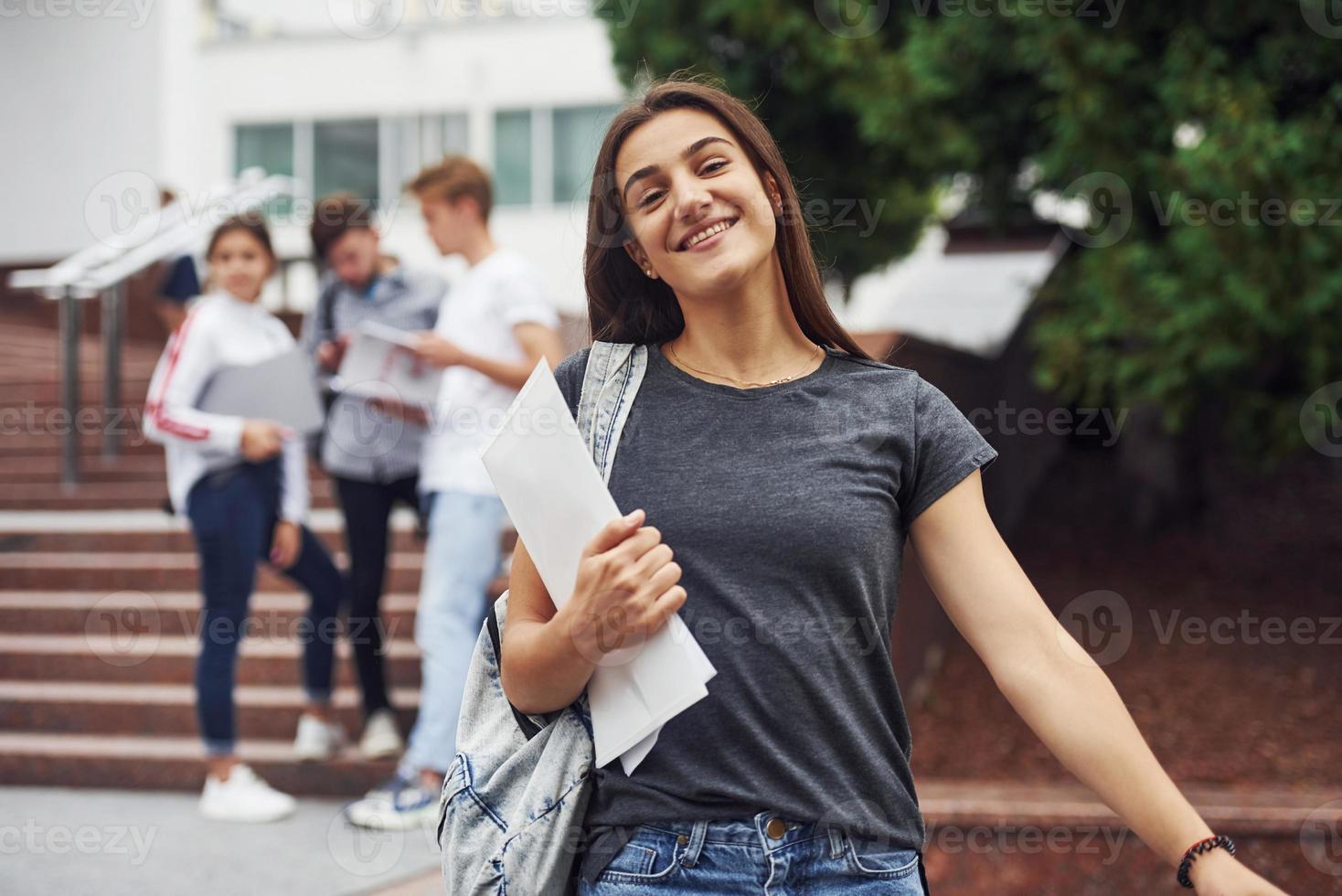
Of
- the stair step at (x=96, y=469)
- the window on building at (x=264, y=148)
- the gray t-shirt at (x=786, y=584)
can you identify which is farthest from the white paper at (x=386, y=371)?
the window on building at (x=264, y=148)

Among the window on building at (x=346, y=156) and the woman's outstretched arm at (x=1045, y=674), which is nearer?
the woman's outstretched arm at (x=1045, y=674)

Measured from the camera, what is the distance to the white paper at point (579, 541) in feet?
5.50

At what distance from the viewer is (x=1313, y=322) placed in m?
5.67

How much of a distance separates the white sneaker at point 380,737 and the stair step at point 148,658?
2.33 ft

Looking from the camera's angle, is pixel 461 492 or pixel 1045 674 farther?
pixel 461 492

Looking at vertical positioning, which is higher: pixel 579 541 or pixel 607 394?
pixel 607 394

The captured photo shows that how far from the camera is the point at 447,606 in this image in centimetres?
471

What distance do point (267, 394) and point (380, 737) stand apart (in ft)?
4.66

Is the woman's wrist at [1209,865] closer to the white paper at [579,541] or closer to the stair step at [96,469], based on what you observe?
the white paper at [579,541]

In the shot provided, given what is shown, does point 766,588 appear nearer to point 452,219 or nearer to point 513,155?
point 452,219

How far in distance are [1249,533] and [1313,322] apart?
4.15 metres

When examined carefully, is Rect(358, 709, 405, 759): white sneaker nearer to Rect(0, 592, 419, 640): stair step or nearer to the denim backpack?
Rect(0, 592, 419, 640): stair step

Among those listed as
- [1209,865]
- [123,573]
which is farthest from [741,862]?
[123,573]

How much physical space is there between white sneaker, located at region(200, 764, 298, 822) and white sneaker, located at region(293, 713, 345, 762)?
27 cm
